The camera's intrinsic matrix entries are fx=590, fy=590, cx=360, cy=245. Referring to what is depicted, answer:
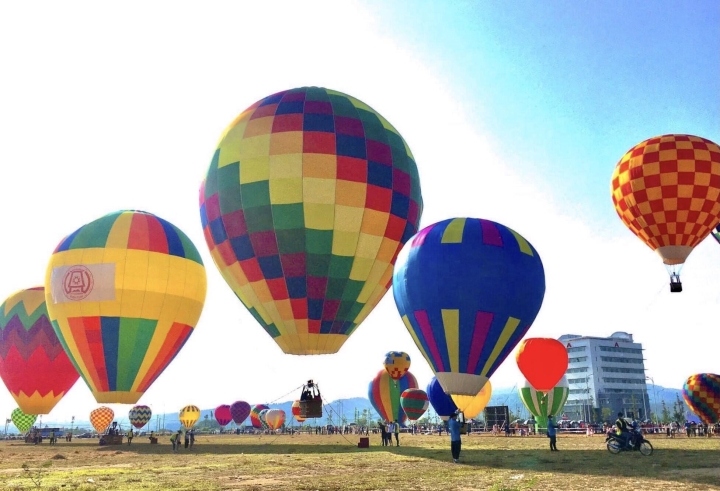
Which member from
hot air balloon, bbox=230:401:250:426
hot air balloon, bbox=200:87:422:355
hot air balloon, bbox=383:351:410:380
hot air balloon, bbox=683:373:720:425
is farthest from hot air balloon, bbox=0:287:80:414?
hot air balloon, bbox=230:401:250:426

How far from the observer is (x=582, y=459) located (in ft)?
61.1

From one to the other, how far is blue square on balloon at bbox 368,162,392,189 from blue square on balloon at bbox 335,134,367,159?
599mm

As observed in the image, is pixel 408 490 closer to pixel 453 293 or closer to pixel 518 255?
pixel 453 293

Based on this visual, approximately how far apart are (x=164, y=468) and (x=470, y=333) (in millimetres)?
10599

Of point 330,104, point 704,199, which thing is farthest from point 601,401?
point 330,104

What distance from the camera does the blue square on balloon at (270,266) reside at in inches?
902

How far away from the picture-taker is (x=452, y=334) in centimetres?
1852

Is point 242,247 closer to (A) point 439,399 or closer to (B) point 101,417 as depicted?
(A) point 439,399

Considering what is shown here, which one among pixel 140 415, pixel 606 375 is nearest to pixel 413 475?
pixel 140 415

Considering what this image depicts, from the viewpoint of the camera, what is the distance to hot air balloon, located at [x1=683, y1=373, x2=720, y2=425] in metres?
45.1

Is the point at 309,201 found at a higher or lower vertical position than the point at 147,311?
higher

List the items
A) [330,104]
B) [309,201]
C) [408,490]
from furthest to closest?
[330,104]
[309,201]
[408,490]

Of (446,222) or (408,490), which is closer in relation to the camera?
(408,490)

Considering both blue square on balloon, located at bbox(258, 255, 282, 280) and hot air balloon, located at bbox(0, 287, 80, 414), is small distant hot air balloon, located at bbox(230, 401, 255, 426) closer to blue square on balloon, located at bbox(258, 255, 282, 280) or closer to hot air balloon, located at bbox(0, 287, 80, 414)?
hot air balloon, located at bbox(0, 287, 80, 414)
